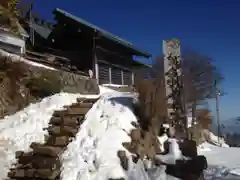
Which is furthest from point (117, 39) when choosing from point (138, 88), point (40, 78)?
point (138, 88)

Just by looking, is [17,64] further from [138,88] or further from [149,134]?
[149,134]

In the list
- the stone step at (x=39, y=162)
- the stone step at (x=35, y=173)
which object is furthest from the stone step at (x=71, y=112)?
the stone step at (x=35, y=173)

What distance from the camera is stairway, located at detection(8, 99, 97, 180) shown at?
6191 millimetres

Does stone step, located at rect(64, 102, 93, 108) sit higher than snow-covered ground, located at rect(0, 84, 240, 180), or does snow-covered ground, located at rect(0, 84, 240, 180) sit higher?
stone step, located at rect(64, 102, 93, 108)

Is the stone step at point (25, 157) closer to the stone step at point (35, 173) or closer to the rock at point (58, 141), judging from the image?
the stone step at point (35, 173)

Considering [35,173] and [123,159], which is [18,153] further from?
[123,159]

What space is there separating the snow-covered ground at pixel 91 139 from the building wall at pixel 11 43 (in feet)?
16.7

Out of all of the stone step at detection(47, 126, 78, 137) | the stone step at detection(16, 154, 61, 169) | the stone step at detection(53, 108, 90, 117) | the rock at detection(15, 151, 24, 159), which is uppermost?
the stone step at detection(53, 108, 90, 117)

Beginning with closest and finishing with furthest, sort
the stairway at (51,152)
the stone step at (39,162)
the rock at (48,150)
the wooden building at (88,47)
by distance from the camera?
the stairway at (51,152) < the stone step at (39,162) < the rock at (48,150) < the wooden building at (88,47)

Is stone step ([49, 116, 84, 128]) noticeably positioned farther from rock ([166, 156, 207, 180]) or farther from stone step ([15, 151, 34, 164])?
rock ([166, 156, 207, 180])

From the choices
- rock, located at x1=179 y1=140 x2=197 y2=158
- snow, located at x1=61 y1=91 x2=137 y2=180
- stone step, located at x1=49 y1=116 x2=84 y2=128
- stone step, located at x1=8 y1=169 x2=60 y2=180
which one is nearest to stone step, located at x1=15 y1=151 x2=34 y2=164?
stone step, located at x1=8 y1=169 x2=60 y2=180

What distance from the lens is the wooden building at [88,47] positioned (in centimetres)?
1727

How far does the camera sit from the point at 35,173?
6.19 m

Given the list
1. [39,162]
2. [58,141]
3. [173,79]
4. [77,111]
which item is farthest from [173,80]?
[39,162]
